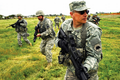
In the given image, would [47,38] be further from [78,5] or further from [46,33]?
[78,5]

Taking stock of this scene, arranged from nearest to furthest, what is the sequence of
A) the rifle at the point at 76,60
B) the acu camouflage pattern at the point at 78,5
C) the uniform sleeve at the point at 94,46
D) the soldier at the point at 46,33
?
the rifle at the point at 76,60 < the uniform sleeve at the point at 94,46 < the acu camouflage pattern at the point at 78,5 < the soldier at the point at 46,33

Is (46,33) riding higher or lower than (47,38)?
higher

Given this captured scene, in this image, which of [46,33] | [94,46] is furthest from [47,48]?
[94,46]

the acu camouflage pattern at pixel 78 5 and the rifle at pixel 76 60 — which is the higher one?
the acu camouflage pattern at pixel 78 5

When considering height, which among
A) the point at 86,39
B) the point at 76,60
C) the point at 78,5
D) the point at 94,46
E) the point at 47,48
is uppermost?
the point at 78,5

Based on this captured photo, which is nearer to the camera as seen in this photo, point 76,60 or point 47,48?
point 76,60

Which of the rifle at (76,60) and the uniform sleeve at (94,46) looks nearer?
the rifle at (76,60)

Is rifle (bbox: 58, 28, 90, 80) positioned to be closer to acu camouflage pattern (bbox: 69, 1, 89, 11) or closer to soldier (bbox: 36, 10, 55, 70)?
acu camouflage pattern (bbox: 69, 1, 89, 11)

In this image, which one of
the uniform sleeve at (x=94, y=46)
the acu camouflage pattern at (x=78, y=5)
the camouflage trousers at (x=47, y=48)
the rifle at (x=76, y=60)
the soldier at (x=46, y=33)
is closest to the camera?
the rifle at (x=76, y=60)

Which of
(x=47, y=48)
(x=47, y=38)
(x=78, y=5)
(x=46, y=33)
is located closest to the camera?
(x=78, y=5)

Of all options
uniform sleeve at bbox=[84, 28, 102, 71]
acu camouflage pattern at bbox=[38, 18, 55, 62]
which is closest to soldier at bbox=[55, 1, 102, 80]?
uniform sleeve at bbox=[84, 28, 102, 71]

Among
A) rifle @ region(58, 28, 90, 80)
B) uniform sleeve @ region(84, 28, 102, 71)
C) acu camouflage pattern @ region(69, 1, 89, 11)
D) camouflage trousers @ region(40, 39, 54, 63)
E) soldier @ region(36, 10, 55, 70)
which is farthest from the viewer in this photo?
camouflage trousers @ region(40, 39, 54, 63)

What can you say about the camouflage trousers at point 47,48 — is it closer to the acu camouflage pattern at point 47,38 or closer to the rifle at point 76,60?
the acu camouflage pattern at point 47,38

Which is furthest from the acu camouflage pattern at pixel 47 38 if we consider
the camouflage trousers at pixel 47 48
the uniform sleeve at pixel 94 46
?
the uniform sleeve at pixel 94 46
